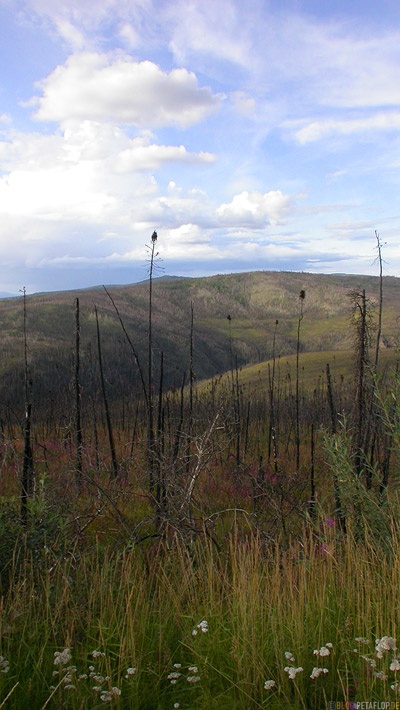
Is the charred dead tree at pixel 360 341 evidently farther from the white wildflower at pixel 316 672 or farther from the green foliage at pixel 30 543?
the white wildflower at pixel 316 672

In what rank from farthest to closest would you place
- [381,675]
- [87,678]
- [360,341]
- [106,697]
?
[360,341] < [87,678] < [106,697] < [381,675]

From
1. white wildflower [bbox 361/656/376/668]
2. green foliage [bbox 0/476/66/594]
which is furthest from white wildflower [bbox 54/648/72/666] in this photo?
white wildflower [bbox 361/656/376/668]

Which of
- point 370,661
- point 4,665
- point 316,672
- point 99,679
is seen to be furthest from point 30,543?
point 370,661

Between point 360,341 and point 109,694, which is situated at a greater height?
point 360,341

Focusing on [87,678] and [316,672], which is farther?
[87,678]

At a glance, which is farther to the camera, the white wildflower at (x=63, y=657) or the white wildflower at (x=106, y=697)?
the white wildflower at (x=63, y=657)

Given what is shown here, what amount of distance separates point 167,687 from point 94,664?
0.52 metres

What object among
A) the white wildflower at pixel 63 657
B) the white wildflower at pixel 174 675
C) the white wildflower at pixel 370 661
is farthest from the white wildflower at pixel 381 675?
the white wildflower at pixel 63 657

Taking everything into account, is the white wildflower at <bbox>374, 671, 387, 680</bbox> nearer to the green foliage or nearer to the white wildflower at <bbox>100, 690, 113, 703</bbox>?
the white wildflower at <bbox>100, 690, 113, 703</bbox>

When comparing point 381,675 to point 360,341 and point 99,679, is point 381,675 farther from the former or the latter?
point 360,341

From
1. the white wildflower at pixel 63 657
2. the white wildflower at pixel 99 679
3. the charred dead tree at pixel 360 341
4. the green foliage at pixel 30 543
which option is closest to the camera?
the white wildflower at pixel 99 679

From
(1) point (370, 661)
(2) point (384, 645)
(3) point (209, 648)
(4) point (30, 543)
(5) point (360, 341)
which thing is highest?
(5) point (360, 341)

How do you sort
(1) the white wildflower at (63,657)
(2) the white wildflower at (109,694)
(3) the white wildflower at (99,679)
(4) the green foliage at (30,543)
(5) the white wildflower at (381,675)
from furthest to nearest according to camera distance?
1. (4) the green foliage at (30,543)
2. (1) the white wildflower at (63,657)
3. (3) the white wildflower at (99,679)
4. (2) the white wildflower at (109,694)
5. (5) the white wildflower at (381,675)

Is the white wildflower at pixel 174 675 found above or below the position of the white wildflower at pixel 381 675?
below
